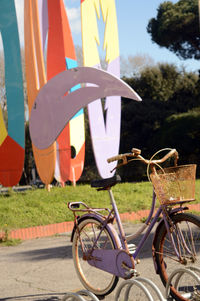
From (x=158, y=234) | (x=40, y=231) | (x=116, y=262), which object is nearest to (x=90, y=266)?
(x=116, y=262)

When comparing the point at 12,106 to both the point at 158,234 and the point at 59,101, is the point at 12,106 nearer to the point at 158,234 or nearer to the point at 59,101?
the point at 59,101

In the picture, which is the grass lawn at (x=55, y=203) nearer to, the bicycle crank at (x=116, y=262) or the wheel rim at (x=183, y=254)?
the bicycle crank at (x=116, y=262)

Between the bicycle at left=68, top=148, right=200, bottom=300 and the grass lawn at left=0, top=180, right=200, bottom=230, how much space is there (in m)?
4.29

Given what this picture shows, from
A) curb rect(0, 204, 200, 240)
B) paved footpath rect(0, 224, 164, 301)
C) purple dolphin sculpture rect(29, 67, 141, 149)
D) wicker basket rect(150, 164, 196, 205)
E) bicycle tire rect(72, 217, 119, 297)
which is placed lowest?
curb rect(0, 204, 200, 240)

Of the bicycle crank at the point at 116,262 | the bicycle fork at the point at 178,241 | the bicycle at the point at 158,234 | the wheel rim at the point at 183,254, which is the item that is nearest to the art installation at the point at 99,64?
the bicycle at the point at 158,234

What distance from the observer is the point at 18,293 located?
384 centimetres

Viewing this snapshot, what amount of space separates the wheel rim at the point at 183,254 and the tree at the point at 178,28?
30131 millimetres

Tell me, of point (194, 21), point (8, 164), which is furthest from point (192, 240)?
point (194, 21)

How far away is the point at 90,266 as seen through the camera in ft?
12.9

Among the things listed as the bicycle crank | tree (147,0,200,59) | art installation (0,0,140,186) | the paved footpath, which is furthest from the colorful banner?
tree (147,0,200,59)

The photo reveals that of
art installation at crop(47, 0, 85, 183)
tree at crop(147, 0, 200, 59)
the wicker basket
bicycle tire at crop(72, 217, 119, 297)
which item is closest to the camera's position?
the wicker basket

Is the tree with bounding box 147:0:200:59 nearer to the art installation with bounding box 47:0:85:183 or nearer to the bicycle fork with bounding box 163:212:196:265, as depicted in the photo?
the art installation with bounding box 47:0:85:183

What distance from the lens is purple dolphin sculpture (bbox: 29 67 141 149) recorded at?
35.6ft

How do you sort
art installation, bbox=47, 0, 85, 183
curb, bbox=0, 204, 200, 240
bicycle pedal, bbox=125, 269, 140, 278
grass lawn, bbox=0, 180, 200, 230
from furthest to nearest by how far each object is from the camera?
1. art installation, bbox=47, 0, 85, 183
2. grass lawn, bbox=0, 180, 200, 230
3. curb, bbox=0, 204, 200, 240
4. bicycle pedal, bbox=125, 269, 140, 278
